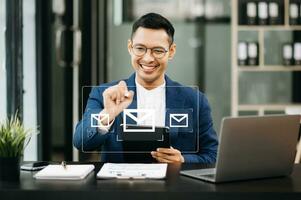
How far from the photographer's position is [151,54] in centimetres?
302

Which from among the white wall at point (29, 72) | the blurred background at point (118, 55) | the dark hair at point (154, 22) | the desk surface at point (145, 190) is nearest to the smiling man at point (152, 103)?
the dark hair at point (154, 22)

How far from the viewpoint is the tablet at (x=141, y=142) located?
2713mm

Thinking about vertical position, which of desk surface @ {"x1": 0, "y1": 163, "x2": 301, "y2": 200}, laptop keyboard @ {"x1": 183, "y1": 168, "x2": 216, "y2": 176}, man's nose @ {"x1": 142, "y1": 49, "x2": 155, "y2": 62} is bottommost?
desk surface @ {"x1": 0, "y1": 163, "x2": 301, "y2": 200}

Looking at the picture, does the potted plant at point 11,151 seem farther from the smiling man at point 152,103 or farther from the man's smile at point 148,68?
the man's smile at point 148,68

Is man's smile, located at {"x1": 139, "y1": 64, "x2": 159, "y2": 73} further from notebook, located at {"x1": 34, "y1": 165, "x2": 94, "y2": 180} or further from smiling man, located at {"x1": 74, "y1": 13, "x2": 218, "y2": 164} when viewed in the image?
notebook, located at {"x1": 34, "y1": 165, "x2": 94, "y2": 180}

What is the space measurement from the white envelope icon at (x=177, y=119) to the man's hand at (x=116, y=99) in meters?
0.19

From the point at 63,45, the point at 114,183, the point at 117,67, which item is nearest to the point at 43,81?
the point at 63,45

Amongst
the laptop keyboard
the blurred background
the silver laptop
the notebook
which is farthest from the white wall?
the silver laptop

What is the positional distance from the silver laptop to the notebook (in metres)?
0.35

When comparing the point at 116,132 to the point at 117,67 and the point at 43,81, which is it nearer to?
the point at 43,81

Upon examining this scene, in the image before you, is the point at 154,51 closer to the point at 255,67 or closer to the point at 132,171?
the point at 132,171

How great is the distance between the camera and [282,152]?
86.4 inches

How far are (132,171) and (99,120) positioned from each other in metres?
0.49

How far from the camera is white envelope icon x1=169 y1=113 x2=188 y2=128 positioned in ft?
8.96
